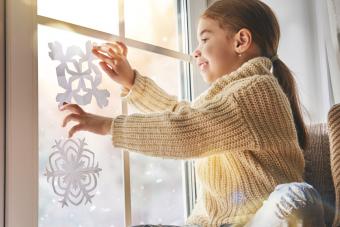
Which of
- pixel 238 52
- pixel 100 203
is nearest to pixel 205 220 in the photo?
pixel 100 203

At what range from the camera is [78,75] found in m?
0.96

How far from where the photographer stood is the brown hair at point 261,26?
1.13 metres

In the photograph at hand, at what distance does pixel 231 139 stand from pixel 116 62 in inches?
13.3

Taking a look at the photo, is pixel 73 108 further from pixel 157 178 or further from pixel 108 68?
pixel 157 178

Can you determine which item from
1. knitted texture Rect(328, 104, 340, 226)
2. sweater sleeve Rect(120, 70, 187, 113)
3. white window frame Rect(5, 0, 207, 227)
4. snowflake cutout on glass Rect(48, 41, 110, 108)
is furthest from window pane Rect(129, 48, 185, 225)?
knitted texture Rect(328, 104, 340, 226)

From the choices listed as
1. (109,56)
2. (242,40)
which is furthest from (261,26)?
(109,56)

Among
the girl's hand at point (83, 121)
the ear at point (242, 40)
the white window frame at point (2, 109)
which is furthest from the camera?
the ear at point (242, 40)

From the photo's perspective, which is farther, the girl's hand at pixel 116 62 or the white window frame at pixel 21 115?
the girl's hand at pixel 116 62

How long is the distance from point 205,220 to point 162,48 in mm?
512

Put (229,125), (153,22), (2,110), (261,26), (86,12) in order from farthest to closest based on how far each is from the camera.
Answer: (153,22) → (261,26) → (86,12) → (229,125) → (2,110)

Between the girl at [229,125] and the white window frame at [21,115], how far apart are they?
0.08 meters

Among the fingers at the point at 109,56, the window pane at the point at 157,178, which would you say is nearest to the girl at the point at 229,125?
the fingers at the point at 109,56

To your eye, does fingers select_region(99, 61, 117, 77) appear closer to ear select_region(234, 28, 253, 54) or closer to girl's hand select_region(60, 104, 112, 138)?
girl's hand select_region(60, 104, 112, 138)

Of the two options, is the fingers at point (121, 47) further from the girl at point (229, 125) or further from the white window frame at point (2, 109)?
the white window frame at point (2, 109)
